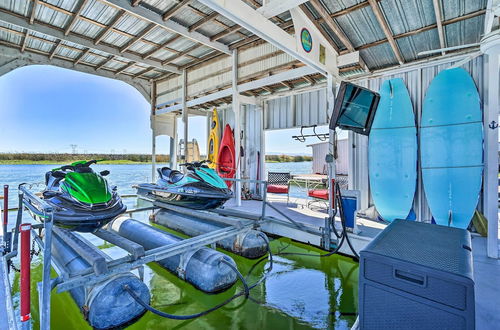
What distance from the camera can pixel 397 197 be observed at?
14.7 feet

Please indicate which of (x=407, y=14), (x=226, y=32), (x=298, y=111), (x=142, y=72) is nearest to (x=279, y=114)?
(x=298, y=111)

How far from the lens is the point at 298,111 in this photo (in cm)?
667

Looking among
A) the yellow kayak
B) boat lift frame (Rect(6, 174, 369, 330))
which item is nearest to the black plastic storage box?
boat lift frame (Rect(6, 174, 369, 330))

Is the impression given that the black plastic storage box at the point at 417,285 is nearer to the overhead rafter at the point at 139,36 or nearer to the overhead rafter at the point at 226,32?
the overhead rafter at the point at 226,32

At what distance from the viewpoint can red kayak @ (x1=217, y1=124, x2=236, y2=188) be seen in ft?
23.4

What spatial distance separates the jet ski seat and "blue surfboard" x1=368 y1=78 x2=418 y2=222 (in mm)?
3585

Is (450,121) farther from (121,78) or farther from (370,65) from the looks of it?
(121,78)

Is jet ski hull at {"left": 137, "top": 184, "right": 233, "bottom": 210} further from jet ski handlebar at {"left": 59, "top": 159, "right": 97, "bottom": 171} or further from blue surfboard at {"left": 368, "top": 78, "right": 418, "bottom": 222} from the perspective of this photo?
blue surfboard at {"left": 368, "top": 78, "right": 418, "bottom": 222}

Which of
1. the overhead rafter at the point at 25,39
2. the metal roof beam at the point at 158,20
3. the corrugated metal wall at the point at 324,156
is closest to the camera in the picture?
the metal roof beam at the point at 158,20

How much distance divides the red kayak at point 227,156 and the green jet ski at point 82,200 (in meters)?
3.92

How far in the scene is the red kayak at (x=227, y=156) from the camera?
23.4 ft

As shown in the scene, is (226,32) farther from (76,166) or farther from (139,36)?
(76,166)

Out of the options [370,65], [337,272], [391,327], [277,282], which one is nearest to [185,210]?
[277,282]

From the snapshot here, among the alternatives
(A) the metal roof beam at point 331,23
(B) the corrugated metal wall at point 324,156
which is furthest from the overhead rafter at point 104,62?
(B) the corrugated metal wall at point 324,156
